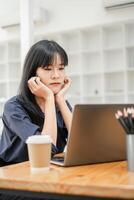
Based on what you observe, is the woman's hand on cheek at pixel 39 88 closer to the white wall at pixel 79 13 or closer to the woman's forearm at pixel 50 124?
the woman's forearm at pixel 50 124

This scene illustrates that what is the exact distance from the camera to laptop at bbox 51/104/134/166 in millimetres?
1101

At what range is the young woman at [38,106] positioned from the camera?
1.45m

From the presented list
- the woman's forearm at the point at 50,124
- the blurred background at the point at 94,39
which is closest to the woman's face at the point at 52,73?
the woman's forearm at the point at 50,124

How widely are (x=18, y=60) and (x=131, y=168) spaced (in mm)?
6013

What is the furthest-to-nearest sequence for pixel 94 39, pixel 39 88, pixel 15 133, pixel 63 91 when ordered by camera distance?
pixel 94 39, pixel 63 91, pixel 39 88, pixel 15 133

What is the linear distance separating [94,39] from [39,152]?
5.23m

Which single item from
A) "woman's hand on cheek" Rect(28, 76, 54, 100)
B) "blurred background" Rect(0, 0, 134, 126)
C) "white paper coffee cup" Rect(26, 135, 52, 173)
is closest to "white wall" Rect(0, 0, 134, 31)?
"blurred background" Rect(0, 0, 134, 126)

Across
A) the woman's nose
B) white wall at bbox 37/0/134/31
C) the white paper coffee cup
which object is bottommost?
the white paper coffee cup

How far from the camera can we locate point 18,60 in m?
6.82

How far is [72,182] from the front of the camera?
33.2 inches

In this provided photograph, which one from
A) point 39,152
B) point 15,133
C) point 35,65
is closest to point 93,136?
point 39,152

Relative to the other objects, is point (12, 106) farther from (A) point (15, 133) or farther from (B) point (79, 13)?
(B) point (79, 13)

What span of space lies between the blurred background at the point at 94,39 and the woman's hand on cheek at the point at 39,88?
4.16 meters

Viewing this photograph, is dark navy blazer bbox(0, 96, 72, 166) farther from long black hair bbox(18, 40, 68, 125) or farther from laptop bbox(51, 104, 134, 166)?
laptop bbox(51, 104, 134, 166)
